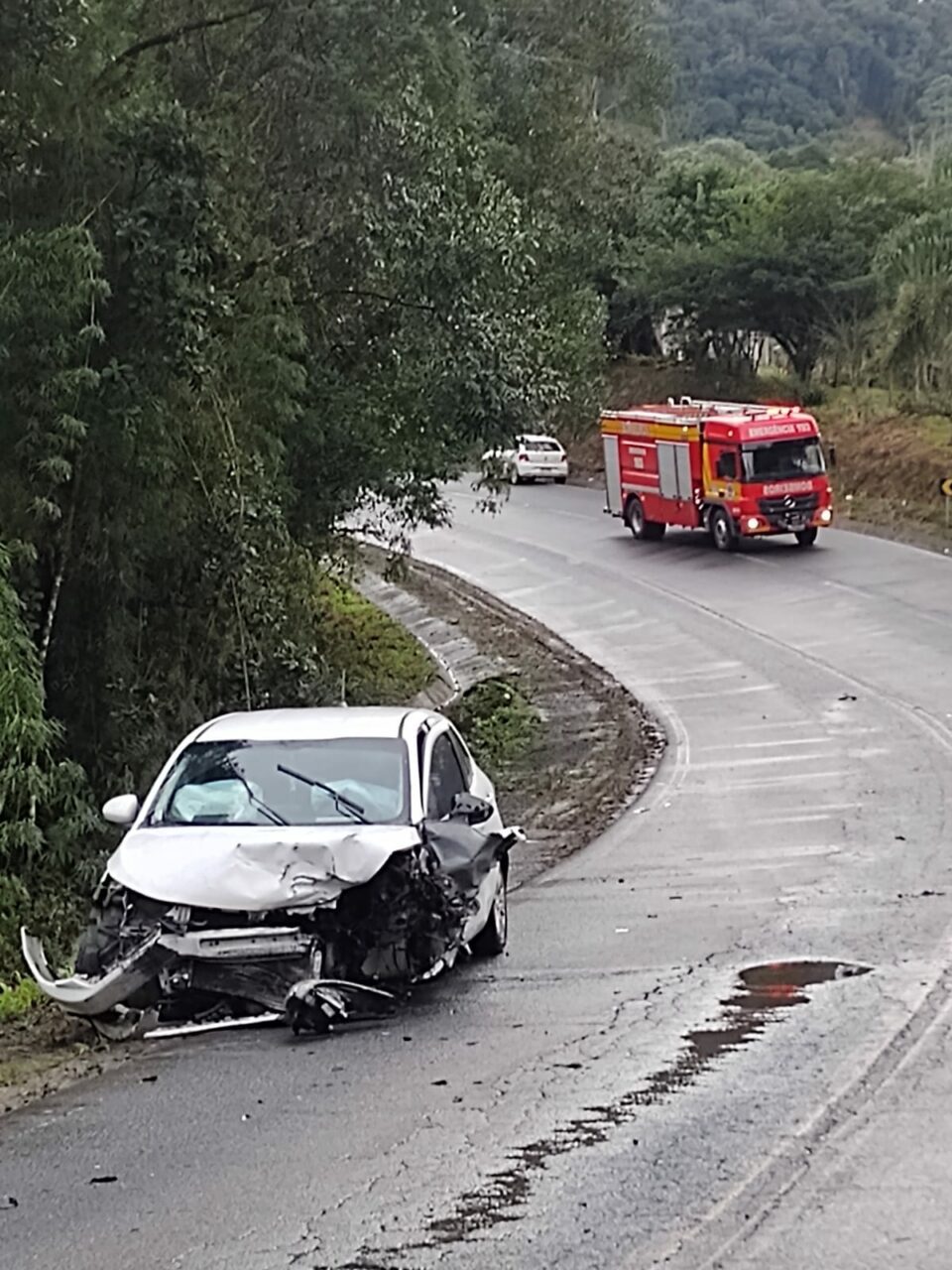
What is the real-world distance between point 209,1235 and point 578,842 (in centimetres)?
1126

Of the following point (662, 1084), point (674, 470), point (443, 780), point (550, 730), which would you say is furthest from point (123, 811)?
point (674, 470)

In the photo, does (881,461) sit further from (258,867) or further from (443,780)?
(258,867)

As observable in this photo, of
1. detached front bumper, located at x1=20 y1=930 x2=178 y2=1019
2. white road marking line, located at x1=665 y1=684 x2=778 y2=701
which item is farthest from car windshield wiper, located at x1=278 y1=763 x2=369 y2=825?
white road marking line, located at x1=665 y1=684 x2=778 y2=701

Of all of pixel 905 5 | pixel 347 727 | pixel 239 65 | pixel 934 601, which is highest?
pixel 905 5

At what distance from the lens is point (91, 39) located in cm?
1800

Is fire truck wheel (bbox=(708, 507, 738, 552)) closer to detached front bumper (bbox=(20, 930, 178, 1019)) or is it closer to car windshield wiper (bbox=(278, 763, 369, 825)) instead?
car windshield wiper (bbox=(278, 763, 369, 825))

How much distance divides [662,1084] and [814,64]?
163753mm

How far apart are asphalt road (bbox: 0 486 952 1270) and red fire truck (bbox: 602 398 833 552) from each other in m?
23.6

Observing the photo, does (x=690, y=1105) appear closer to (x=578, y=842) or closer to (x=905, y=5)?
(x=578, y=842)

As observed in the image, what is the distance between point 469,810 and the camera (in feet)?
37.6

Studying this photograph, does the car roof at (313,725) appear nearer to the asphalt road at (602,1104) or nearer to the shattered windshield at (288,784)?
the shattered windshield at (288,784)

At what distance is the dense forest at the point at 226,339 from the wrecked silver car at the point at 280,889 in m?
3.35

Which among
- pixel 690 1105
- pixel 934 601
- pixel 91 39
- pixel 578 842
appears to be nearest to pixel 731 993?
pixel 690 1105

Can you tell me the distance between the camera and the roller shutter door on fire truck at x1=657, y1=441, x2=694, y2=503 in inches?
1697
